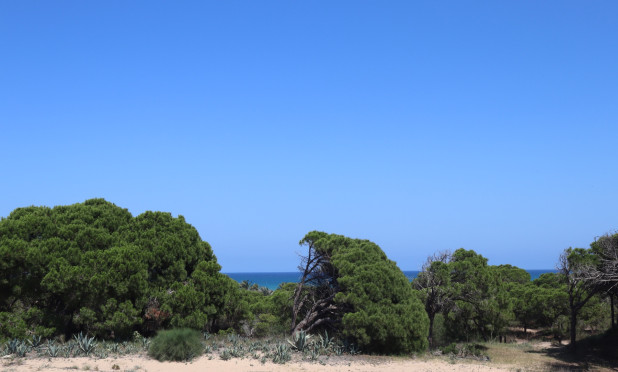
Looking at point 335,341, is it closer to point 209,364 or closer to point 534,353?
point 209,364

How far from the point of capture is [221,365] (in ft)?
49.4

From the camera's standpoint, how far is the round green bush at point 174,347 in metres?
15.3

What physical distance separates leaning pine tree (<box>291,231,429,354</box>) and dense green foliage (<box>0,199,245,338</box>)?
4156mm

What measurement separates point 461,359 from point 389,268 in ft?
15.4

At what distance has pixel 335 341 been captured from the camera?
19.4m

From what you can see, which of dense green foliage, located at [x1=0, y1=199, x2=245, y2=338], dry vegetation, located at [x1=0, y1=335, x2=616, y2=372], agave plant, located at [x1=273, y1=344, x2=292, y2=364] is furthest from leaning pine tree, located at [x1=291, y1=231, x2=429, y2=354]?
dense green foliage, located at [x1=0, y1=199, x2=245, y2=338]

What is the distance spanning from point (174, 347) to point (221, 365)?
1683 millimetres

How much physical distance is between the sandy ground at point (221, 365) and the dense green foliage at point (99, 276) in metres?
3.01

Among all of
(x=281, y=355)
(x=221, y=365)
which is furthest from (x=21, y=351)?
(x=281, y=355)

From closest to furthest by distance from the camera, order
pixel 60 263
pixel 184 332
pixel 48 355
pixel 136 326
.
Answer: pixel 48 355 < pixel 184 332 < pixel 60 263 < pixel 136 326

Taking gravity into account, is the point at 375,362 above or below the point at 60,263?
below

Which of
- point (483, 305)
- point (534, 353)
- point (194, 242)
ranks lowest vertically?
point (534, 353)

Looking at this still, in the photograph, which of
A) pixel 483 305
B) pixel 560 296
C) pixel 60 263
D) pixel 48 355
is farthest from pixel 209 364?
pixel 560 296

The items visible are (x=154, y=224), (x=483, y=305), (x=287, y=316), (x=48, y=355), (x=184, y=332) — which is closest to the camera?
(x=48, y=355)
